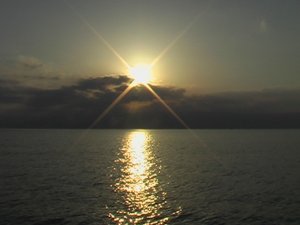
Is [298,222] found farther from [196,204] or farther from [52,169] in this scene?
[52,169]

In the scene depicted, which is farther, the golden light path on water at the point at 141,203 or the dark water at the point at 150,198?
the dark water at the point at 150,198

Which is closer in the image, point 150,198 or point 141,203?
point 141,203

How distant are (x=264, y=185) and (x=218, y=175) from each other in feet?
44.5

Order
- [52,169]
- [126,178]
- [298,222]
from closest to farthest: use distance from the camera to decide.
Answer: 1. [298,222]
2. [126,178]
3. [52,169]

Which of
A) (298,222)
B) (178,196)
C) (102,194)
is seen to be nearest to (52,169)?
(102,194)

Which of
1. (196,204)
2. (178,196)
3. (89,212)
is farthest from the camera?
(178,196)

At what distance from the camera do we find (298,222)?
119 feet

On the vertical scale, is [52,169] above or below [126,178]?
above

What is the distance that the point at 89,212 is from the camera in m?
39.6

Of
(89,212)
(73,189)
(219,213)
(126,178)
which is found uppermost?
(126,178)

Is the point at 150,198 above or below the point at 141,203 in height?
above

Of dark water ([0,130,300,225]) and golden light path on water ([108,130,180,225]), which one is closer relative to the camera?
golden light path on water ([108,130,180,225])

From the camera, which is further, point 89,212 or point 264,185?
point 264,185

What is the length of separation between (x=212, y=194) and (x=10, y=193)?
29007 mm
